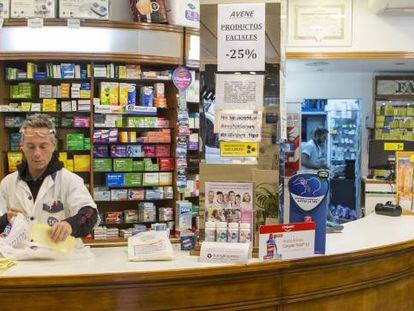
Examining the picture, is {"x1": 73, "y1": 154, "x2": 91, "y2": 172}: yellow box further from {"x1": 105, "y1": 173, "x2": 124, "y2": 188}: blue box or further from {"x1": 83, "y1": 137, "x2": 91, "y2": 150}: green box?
{"x1": 105, "y1": 173, "x2": 124, "y2": 188}: blue box

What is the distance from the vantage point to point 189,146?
741 centimetres

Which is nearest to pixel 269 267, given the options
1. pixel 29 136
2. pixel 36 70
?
pixel 29 136

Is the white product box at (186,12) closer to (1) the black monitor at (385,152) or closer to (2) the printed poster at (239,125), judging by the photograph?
(1) the black monitor at (385,152)

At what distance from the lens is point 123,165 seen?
23.5ft

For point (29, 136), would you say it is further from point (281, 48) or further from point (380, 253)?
point (380, 253)

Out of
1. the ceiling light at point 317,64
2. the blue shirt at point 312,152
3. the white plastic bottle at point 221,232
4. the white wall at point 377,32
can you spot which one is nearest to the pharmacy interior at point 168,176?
the white plastic bottle at point 221,232

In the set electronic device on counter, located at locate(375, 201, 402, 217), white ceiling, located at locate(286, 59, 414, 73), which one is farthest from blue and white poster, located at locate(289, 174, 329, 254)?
white ceiling, located at locate(286, 59, 414, 73)

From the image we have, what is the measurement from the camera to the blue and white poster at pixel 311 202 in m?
2.99

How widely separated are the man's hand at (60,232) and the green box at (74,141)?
4.36 m

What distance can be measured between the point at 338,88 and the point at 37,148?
7806 millimetres

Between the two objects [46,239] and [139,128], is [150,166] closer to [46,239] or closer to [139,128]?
→ [139,128]

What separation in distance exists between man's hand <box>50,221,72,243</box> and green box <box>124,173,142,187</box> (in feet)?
14.5

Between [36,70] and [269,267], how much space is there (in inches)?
201

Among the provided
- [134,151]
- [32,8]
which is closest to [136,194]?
[134,151]
